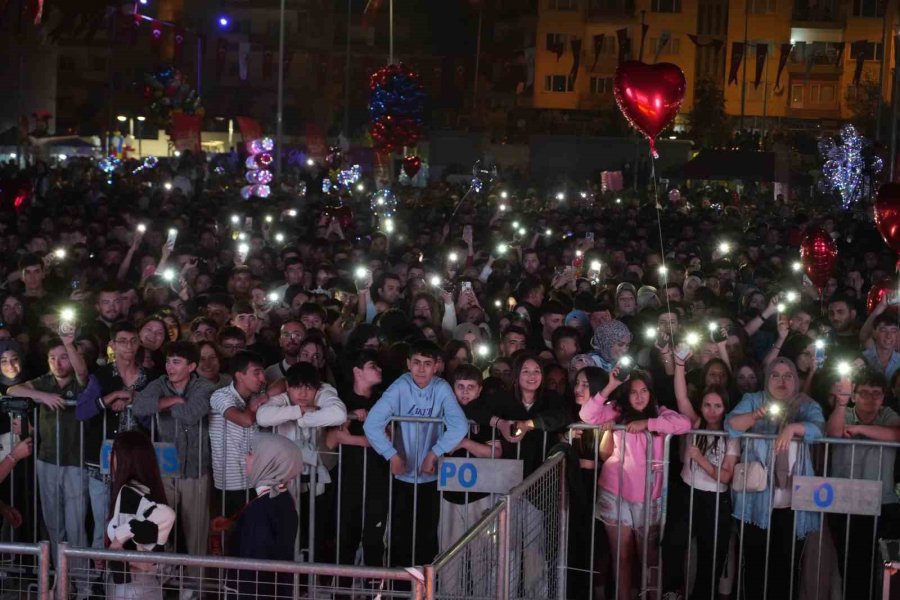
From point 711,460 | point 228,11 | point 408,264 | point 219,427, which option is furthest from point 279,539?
point 228,11

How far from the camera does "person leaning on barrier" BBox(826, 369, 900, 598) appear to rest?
8789 millimetres

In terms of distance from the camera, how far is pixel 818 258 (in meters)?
16.6

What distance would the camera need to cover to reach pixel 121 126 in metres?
80.3

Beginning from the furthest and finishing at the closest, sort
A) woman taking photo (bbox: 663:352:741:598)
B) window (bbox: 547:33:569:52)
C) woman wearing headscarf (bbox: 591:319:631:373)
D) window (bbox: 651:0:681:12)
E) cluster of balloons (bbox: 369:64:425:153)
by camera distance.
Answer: window (bbox: 547:33:569:52), window (bbox: 651:0:681:12), cluster of balloons (bbox: 369:64:425:153), woman wearing headscarf (bbox: 591:319:631:373), woman taking photo (bbox: 663:352:741:598)

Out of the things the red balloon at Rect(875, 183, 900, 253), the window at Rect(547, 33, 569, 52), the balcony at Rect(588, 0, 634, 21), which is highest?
the balcony at Rect(588, 0, 634, 21)

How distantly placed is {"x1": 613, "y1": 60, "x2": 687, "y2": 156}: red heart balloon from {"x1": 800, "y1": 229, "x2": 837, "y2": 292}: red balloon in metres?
3.72

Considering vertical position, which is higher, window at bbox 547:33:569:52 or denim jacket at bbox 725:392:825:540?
window at bbox 547:33:569:52

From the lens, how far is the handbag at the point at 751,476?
8.68m

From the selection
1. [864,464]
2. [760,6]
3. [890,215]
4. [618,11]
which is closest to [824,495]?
[864,464]

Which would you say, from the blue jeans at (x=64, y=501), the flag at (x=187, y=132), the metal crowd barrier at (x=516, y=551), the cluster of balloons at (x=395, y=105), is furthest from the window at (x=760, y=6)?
the metal crowd barrier at (x=516, y=551)

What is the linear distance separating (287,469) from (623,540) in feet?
8.12

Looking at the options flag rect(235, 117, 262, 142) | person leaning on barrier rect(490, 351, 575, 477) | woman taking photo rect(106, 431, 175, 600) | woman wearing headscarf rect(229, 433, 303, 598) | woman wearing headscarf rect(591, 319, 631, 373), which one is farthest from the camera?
flag rect(235, 117, 262, 142)

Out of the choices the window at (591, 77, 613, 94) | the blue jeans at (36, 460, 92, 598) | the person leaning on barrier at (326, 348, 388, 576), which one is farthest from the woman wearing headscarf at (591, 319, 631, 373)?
the window at (591, 77, 613, 94)

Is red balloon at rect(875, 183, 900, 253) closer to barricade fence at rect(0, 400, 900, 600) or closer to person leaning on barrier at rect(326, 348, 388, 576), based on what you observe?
barricade fence at rect(0, 400, 900, 600)
